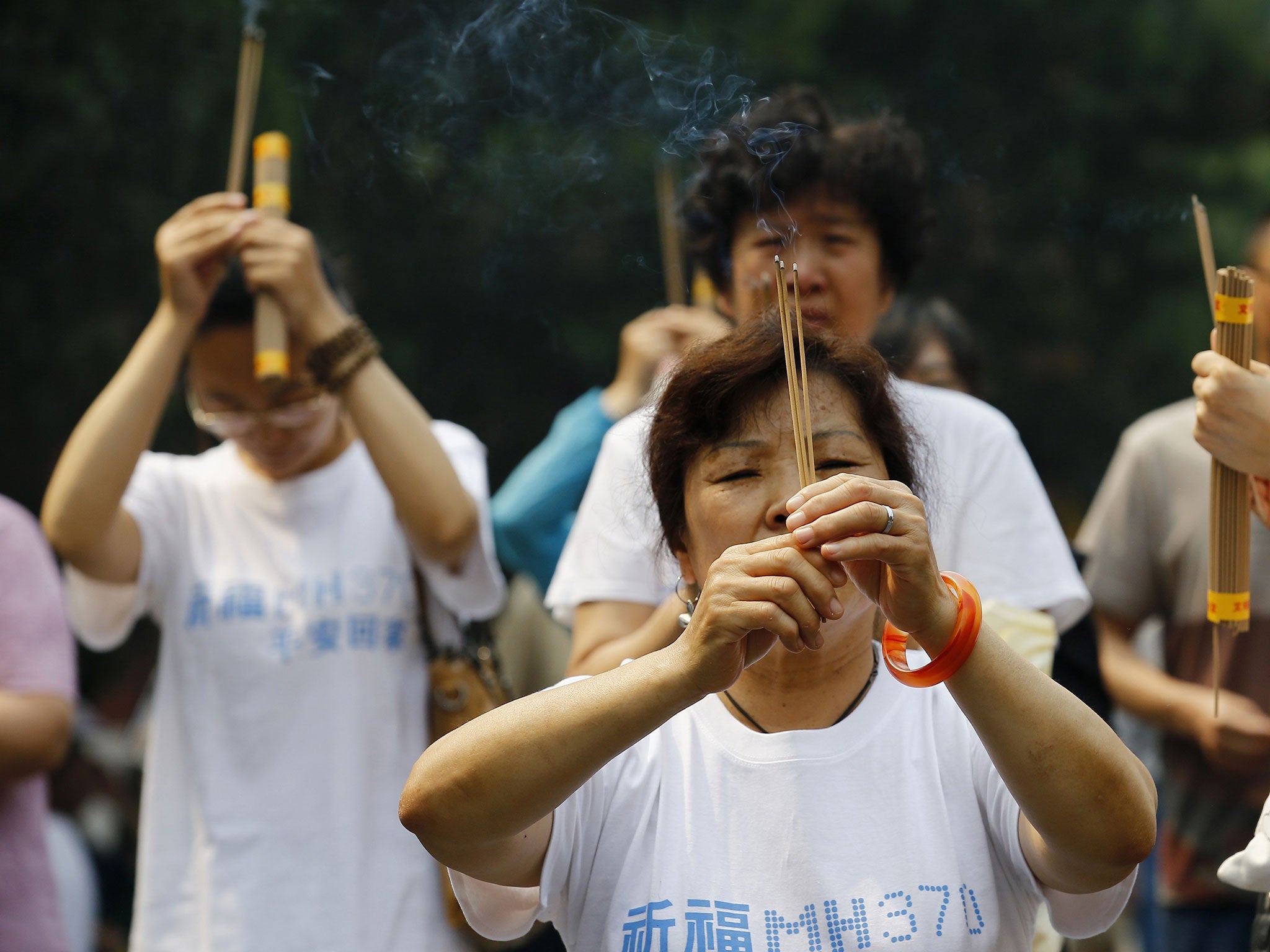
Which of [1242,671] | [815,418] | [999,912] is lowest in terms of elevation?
[999,912]

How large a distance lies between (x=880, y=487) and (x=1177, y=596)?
2047 millimetres

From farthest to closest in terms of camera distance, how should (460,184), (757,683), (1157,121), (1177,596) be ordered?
(1157,121)
(460,184)
(1177,596)
(757,683)

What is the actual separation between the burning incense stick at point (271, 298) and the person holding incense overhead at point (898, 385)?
75 cm

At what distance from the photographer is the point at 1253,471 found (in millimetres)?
2109

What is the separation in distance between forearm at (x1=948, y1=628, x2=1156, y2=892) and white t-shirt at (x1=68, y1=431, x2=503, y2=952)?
1.50m

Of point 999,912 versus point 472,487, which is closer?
point 999,912

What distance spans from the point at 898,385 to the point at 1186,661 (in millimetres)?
1519

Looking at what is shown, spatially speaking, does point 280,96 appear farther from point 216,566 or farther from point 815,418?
point 815,418

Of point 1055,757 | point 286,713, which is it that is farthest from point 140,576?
point 1055,757

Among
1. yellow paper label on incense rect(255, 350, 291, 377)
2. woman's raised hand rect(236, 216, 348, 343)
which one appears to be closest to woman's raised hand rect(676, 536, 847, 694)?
yellow paper label on incense rect(255, 350, 291, 377)

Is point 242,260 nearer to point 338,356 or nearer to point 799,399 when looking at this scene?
point 338,356

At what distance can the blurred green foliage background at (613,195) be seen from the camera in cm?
563

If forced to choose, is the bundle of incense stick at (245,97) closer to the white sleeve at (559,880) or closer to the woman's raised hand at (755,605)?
the white sleeve at (559,880)

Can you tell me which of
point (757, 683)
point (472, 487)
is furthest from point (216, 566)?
point (757, 683)
